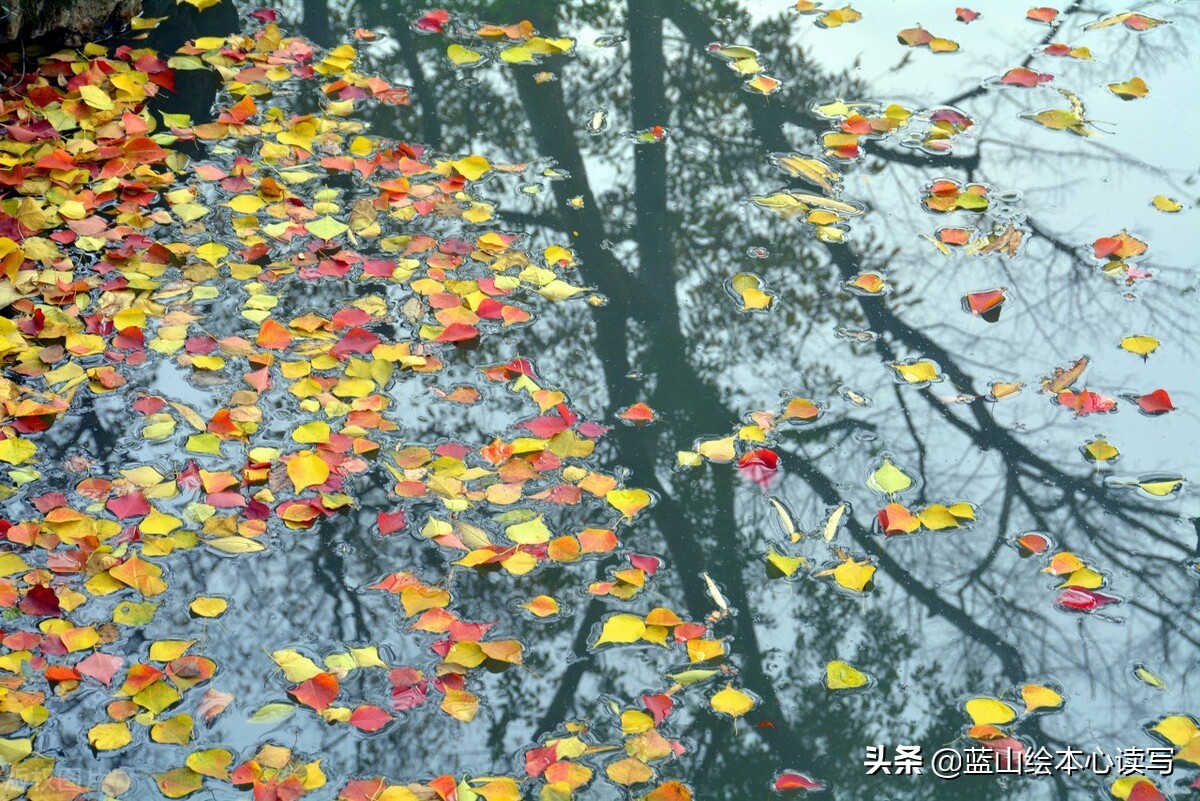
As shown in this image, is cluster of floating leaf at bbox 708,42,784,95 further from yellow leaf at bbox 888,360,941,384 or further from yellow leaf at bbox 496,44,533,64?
yellow leaf at bbox 888,360,941,384

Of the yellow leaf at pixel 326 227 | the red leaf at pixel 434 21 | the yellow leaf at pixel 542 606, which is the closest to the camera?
the yellow leaf at pixel 542 606

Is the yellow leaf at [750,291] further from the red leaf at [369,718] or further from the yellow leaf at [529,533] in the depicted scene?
the red leaf at [369,718]

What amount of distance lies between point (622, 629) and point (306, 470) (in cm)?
96

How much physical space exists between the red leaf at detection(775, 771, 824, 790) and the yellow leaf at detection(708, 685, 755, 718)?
164mm

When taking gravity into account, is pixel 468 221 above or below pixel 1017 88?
below

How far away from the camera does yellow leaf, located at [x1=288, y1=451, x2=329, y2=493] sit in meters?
2.91

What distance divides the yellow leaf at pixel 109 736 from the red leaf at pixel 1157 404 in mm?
2835

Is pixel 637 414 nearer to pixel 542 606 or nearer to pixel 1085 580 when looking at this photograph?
pixel 542 606

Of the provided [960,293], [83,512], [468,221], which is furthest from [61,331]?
[960,293]

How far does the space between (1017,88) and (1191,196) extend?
0.92m

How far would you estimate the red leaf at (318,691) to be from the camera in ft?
7.92

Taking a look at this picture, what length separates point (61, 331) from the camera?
3.38 m

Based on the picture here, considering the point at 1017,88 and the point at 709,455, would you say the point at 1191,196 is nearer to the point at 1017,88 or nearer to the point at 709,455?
the point at 1017,88

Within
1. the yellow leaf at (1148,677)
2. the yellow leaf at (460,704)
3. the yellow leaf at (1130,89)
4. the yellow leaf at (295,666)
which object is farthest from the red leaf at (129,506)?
the yellow leaf at (1130,89)
